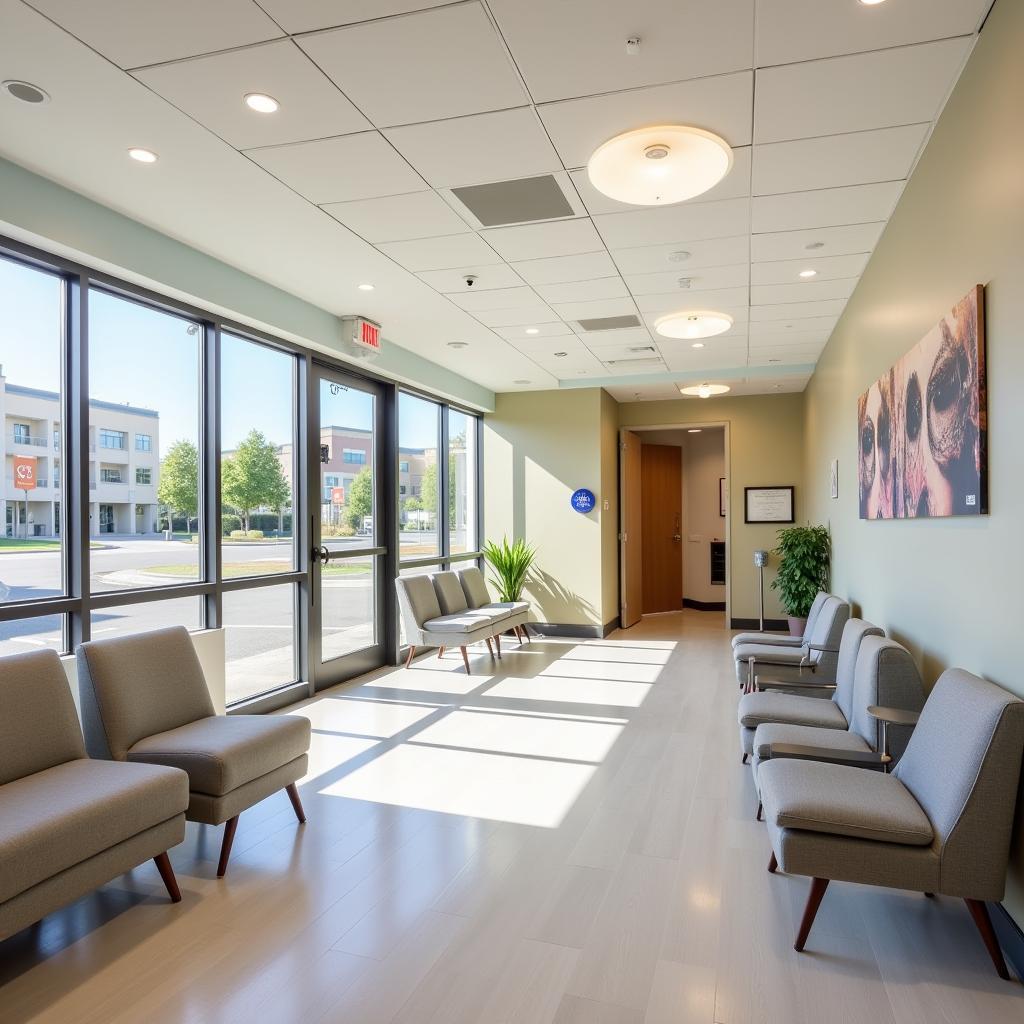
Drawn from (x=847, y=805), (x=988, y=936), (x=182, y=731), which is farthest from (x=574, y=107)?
(x=988, y=936)

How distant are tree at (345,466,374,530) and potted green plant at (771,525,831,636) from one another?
407cm

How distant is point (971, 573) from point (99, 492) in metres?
4.15

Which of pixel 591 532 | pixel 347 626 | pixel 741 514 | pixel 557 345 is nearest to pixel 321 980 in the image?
pixel 347 626

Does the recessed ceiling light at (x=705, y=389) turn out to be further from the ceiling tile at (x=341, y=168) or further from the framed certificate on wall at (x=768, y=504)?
the ceiling tile at (x=341, y=168)

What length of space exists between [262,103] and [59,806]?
2.58 m

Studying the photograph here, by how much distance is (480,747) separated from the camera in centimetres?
458

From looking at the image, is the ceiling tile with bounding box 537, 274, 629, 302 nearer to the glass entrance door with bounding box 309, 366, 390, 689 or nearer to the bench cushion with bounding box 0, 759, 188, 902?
the glass entrance door with bounding box 309, 366, 390, 689

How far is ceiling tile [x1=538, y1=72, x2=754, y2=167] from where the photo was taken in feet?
9.30

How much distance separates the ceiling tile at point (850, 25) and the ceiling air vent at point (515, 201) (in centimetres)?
125

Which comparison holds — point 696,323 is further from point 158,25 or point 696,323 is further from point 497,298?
point 158,25

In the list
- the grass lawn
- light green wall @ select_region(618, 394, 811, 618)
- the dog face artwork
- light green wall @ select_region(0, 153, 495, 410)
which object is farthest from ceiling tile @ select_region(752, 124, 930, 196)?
light green wall @ select_region(618, 394, 811, 618)

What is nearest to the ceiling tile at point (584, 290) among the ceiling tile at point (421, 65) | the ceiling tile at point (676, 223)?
the ceiling tile at point (676, 223)

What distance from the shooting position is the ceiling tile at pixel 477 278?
191 inches

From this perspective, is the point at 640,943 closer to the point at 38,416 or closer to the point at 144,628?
the point at 144,628
